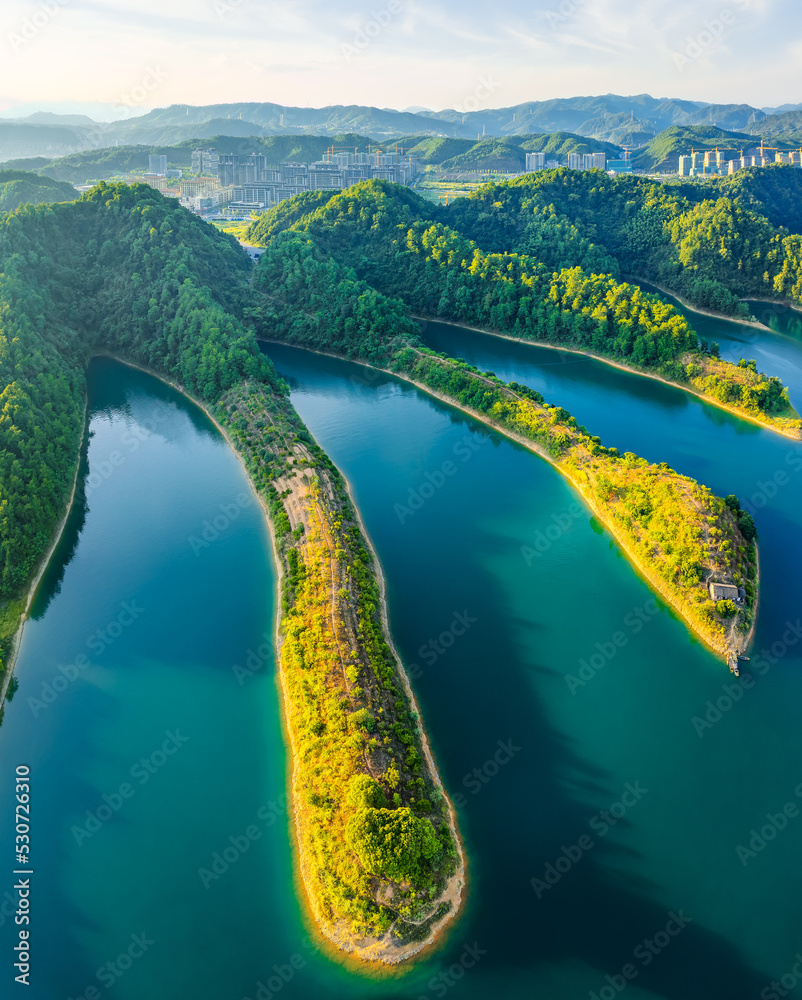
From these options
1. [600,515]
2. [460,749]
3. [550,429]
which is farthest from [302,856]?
[550,429]

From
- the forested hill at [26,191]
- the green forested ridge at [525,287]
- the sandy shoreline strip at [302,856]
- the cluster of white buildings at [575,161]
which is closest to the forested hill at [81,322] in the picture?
the forested hill at [26,191]

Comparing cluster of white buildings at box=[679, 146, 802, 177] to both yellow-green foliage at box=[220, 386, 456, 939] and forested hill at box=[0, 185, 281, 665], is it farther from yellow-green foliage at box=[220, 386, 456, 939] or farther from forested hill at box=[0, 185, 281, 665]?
yellow-green foliage at box=[220, 386, 456, 939]

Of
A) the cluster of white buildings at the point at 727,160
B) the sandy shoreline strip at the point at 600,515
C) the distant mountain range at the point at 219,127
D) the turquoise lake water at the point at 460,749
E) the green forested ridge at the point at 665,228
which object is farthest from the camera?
the distant mountain range at the point at 219,127

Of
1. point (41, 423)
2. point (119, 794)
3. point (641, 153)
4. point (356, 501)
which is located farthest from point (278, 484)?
point (641, 153)

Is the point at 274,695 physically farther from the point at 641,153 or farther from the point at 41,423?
the point at 641,153

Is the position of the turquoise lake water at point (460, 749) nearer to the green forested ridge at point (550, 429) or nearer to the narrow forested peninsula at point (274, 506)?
the narrow forested peninsula at point (274, 506)

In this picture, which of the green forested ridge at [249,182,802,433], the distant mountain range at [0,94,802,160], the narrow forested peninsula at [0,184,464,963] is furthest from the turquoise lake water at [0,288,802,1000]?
the distant mountain range at [0,94,802,160]
